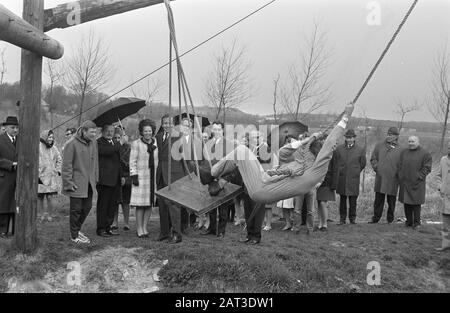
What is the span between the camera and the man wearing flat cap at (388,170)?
9463 mm

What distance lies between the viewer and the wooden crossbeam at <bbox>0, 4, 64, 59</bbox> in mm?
4738

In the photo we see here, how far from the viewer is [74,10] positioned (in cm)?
594

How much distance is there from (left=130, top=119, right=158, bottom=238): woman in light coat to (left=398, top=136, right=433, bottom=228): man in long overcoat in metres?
5.16

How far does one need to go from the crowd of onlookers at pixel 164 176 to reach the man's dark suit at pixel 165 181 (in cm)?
2

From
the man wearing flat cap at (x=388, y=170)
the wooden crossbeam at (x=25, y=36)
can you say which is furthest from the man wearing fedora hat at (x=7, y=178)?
the man wearing flat cap at (x=388, y=170)

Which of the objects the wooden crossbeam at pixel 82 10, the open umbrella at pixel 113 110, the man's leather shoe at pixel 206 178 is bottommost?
the man's leather shoe at pixel 206 178

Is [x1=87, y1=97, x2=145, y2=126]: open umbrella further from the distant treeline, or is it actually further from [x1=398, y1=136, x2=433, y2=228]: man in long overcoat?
[x1=398, y1=136, x2=433, y2=228]: man in long overcoat

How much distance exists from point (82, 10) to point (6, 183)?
9.46ft

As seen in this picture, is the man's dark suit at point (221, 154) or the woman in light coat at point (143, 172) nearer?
the woman in light coat at point (143, 172)

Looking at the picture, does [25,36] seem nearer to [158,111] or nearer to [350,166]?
[350,166]

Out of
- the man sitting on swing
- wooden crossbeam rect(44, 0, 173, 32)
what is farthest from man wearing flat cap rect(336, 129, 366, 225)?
wooden crossbeam rect(44, 0, 173, 32)

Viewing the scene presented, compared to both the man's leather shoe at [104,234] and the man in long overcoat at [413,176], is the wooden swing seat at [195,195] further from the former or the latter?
the man in long overcoat at [413,176]

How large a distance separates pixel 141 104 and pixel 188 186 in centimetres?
214
